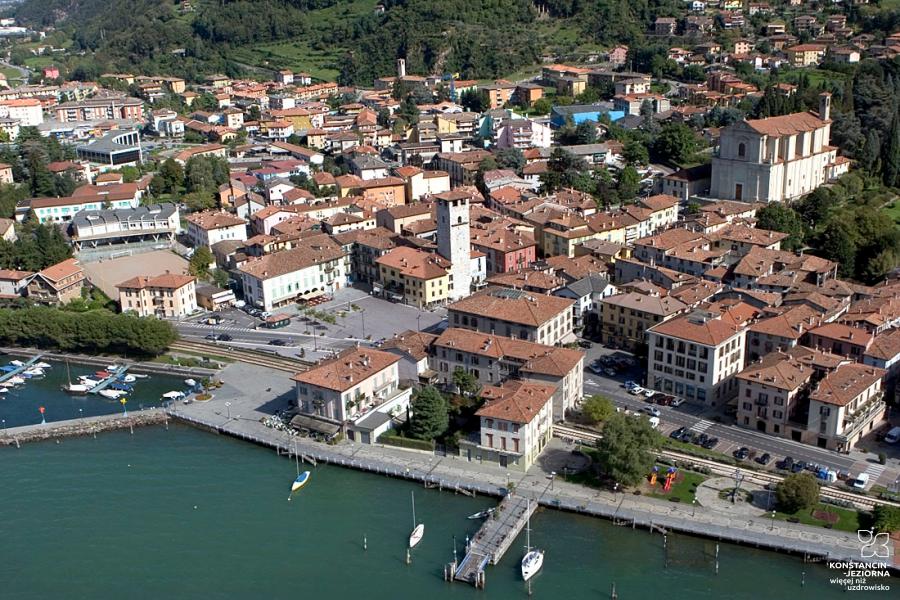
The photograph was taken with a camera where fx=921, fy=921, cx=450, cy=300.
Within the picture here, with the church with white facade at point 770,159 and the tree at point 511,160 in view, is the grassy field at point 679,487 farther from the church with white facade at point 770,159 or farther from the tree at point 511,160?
the tree at point 511,160

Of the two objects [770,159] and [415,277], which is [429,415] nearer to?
[415,277]

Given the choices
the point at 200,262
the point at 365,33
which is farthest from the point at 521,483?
the point at 365,33

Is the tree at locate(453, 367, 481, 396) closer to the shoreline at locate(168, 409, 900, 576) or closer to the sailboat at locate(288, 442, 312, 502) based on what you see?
the shoreline at locate(168, 409, 900, 576)

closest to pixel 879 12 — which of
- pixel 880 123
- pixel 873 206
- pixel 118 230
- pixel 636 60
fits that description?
pixel 636 60

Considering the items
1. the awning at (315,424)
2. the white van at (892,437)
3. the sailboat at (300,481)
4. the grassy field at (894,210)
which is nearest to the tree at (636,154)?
the grassy field at (894,210)

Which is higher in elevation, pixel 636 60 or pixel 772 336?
pixel 636 60

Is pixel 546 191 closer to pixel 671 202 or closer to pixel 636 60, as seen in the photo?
pixel 671 202

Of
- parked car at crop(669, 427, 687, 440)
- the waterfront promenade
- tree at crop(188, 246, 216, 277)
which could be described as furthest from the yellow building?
parked car at crop(669, 427, 687, 440)
